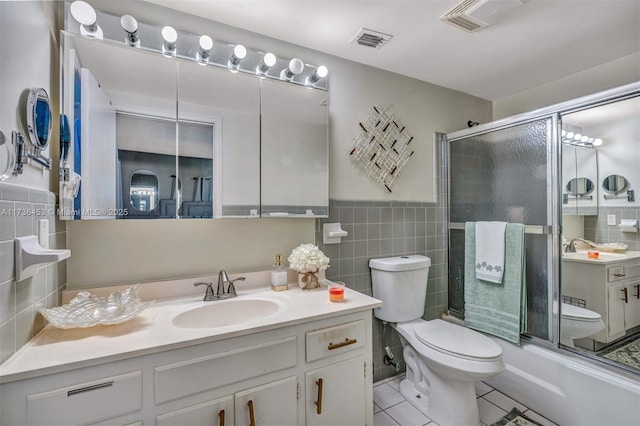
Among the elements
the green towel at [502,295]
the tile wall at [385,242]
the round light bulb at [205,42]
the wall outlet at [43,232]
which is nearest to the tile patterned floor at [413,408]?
the tile wall at [385,242]

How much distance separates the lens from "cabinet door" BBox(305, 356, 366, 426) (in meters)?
1.21

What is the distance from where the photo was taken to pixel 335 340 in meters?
1.26

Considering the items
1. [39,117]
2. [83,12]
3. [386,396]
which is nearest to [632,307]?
[386,396]

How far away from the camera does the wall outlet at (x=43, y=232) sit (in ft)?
3.28

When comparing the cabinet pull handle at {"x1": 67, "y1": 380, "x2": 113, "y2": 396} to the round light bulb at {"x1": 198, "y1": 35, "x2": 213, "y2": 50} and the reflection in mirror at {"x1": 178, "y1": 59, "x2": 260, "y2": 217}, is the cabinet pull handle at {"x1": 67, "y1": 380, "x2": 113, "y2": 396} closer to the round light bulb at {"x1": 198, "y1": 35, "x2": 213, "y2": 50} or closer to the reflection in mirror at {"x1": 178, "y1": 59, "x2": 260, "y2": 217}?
Result: the reflection in mirror at {"x1": 178, "y1": 59, "x2": 260, "y2": 217}

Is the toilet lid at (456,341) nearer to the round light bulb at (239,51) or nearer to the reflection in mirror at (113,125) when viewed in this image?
the reflection in mirror at (113,125)

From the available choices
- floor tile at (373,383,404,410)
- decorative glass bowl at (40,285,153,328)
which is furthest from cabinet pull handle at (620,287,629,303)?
decorative glass bowl at (40,285,153,328)

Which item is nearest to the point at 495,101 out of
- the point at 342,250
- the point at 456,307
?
the point at 456,307

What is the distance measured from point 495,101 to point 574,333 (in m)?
1.93

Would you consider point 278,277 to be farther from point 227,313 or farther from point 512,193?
point 512,193

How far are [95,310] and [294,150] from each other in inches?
45.5

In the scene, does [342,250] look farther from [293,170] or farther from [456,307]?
[456,307]

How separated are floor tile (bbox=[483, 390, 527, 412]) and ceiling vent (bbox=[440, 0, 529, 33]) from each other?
217 cm

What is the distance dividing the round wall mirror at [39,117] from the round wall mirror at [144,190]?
313 mm
